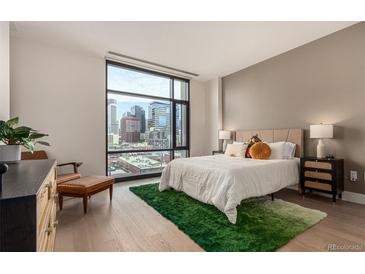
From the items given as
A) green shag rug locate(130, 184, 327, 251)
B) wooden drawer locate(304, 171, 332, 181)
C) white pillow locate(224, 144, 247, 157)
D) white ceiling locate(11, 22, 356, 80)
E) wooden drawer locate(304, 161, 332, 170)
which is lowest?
Answer: green shag rug locate(130, 184, 327, 251)

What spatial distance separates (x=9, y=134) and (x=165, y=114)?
3565 mm

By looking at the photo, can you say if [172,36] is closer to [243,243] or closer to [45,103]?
[45,103]

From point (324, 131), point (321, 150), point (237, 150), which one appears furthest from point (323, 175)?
point (237, 150)

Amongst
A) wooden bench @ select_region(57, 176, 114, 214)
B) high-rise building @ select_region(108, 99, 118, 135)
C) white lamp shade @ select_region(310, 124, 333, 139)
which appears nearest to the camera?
wooden bench @ select_region(57, 176, 114, 214)

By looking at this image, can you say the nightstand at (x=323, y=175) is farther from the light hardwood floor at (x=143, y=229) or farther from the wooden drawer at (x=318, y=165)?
the light hardwood floor at (x=143, y=229)

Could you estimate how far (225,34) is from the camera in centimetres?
300

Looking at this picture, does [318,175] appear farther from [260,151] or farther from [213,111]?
[213,111]

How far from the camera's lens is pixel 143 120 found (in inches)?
181

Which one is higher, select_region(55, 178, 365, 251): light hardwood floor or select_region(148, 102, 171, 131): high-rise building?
select_region(148, 102, 171, 131): high-rise building

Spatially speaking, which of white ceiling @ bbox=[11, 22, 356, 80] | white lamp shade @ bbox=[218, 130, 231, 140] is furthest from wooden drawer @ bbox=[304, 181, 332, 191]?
white ceiling @ bbox=[11, 22, 356, 80]

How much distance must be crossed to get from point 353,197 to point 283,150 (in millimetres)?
1175

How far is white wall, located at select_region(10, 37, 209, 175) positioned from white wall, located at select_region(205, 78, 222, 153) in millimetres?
2982

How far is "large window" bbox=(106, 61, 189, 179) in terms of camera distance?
416cm

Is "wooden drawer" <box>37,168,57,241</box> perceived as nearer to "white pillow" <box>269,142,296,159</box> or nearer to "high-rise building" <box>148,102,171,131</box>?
"white pillow" <box>269,142,296,159</box>
